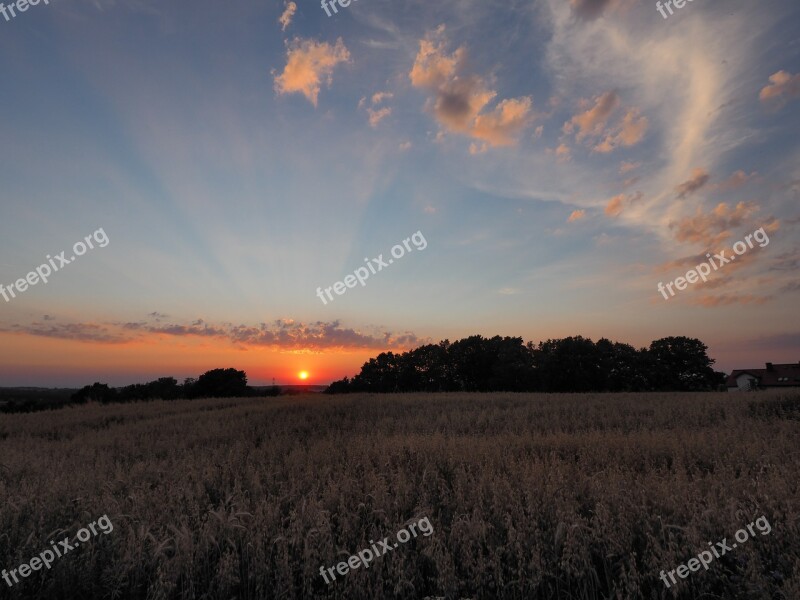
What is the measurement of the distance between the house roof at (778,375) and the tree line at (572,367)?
1329 cm

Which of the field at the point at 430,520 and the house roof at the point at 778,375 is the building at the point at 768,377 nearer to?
the house roof at the point at 778,375

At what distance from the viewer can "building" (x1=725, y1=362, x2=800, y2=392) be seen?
68950mm

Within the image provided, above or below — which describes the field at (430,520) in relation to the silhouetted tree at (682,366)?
below

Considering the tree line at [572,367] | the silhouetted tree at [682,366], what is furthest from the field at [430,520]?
the silhouetted tree at [682,366]

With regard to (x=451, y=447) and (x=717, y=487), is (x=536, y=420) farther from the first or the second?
(x=717, y=487)

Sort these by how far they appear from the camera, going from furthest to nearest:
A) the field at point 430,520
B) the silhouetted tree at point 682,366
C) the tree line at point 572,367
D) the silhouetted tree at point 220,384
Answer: the silhouetted tree at point 682,366 → the tree line at point 572,367 → the silhouetted tree at point 220,384 → the field at point 430,520

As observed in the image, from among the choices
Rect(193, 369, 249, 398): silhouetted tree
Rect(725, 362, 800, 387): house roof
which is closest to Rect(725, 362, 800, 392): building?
Rect(725, 362, 800, 387): house roof

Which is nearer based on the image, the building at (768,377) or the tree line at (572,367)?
the tree line at (572,367)

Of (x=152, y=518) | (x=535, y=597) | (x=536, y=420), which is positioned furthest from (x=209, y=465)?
(x=536, y=420)

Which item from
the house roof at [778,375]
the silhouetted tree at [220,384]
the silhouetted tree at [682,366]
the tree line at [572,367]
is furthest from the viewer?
the house roof at [778,375]

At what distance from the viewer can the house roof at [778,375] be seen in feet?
226

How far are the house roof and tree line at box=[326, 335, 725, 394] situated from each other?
13289mm

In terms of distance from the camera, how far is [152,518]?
455cm

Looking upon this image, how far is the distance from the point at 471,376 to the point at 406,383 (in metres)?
11.9
